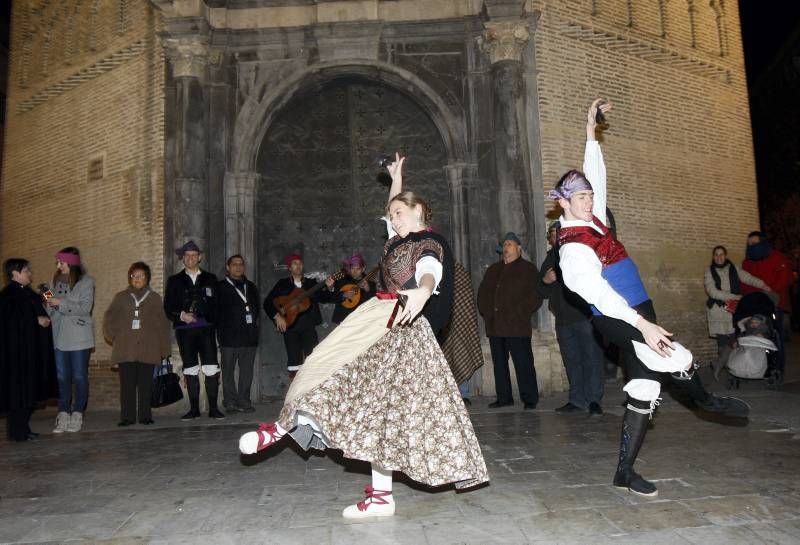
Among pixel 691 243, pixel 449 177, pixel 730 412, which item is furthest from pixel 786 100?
pixel 730 412

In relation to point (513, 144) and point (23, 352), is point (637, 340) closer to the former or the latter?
point (513, 144)

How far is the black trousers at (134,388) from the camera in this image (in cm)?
717

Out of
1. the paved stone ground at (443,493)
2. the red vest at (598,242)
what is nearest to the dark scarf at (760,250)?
the paved stone ground at (443,493)

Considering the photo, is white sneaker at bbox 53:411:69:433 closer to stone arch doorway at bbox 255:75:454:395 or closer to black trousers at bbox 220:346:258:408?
black trousers at bbox 220:346:258:408

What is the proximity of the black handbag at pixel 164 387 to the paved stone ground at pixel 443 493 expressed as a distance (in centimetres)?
133

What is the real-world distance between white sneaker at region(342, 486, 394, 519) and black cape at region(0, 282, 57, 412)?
4628 mm

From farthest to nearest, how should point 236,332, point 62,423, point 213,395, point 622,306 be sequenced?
point 236,332 < point 213,395 < point 62,423 < point 622,306

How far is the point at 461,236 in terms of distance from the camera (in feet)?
29.3

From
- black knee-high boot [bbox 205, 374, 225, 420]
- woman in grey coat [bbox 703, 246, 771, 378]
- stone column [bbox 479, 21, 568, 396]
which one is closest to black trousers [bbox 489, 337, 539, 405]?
stone column [bbox 479, 21, 568, 396]

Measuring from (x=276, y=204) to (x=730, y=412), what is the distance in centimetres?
724

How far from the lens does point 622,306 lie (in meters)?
3.30

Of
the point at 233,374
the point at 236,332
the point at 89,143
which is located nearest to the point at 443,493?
the point at 236,332

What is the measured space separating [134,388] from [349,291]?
2831 mm

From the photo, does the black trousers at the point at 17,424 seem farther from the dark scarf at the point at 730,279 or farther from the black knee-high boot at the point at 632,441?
the dark scarf at the point at 730,279
